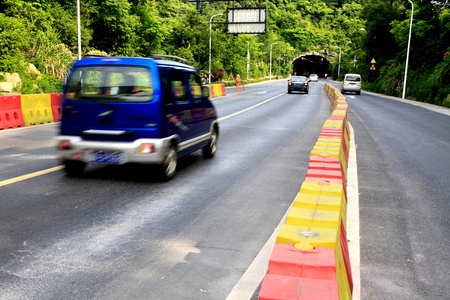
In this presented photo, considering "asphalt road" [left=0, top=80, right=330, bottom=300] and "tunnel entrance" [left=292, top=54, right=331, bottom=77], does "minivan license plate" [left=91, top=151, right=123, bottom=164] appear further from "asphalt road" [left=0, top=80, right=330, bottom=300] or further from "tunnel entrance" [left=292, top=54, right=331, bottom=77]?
"tunnel entrance" [left=292, top=54, right=331, bottom=77]

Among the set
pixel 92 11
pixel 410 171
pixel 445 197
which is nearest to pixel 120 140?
pixel 445 197

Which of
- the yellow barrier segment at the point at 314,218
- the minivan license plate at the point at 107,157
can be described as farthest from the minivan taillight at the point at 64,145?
the yellow barrier segment at the point at 314,218

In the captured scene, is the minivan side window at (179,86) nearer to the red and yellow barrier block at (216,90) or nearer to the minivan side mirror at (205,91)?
the minivan side mirror at (205,91)

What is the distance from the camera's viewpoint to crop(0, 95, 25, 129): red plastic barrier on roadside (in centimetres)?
1337

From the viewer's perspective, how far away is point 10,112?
13.8 metres

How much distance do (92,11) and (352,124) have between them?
101 ft

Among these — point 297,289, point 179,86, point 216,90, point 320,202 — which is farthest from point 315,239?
point 216,90

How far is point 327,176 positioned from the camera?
501 centimetres

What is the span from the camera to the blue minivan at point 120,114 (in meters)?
6.95

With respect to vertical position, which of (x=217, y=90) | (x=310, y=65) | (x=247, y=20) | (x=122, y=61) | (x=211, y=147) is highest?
(x=247, y=20)

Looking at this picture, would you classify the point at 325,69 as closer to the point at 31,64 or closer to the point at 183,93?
the point at 31,64

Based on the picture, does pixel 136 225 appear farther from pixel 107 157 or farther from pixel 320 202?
pixel 320 202

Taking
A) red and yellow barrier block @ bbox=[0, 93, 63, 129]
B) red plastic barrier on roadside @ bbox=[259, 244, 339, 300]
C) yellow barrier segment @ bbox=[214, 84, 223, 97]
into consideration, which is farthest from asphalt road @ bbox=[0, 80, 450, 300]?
yellow barrier segment @ bbox=[214, 84, 223, 97]

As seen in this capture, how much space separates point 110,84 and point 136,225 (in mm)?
2771
